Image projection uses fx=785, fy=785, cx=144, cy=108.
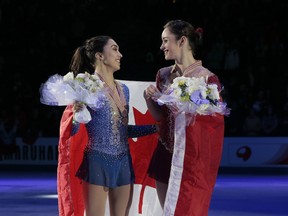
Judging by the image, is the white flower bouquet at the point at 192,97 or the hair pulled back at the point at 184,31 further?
the hair pulled back at the point at 184,31

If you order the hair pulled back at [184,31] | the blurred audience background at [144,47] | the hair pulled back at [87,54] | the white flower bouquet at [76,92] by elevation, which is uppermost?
the hair pulled back at [184,31]

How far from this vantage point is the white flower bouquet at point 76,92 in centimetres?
532

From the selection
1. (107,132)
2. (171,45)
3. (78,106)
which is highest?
(171,45)

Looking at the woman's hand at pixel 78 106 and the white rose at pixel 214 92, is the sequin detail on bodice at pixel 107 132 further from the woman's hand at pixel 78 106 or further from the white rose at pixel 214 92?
the white rose at pixel 214 92

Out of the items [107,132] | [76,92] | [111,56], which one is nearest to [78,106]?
[76,92]

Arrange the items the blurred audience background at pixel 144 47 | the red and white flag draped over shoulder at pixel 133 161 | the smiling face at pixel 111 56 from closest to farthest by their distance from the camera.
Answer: the smiling face at pixel 111 56
the red and white flag draped over shoulder at pixel 133 161
the blurred audience background at pixel 144 47

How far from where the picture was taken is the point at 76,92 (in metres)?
5.34

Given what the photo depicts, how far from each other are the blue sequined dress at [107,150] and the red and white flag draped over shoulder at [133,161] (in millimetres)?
258

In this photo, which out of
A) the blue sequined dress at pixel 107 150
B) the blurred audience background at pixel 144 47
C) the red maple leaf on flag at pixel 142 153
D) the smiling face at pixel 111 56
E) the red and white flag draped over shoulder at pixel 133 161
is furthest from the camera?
the blurred audience background at pixel 144 47

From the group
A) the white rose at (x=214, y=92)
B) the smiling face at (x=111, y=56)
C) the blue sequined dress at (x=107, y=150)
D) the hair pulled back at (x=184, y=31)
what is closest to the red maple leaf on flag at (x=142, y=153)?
the blue sequined dress at (x=107, y=150)

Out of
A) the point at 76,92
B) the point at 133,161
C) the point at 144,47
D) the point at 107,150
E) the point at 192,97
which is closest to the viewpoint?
the point at 192,97

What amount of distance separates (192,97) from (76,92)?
808mm

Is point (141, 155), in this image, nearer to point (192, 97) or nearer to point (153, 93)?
point (153, 93)

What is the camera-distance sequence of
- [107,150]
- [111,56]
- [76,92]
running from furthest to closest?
[111,56], [107,150], [76,92]
